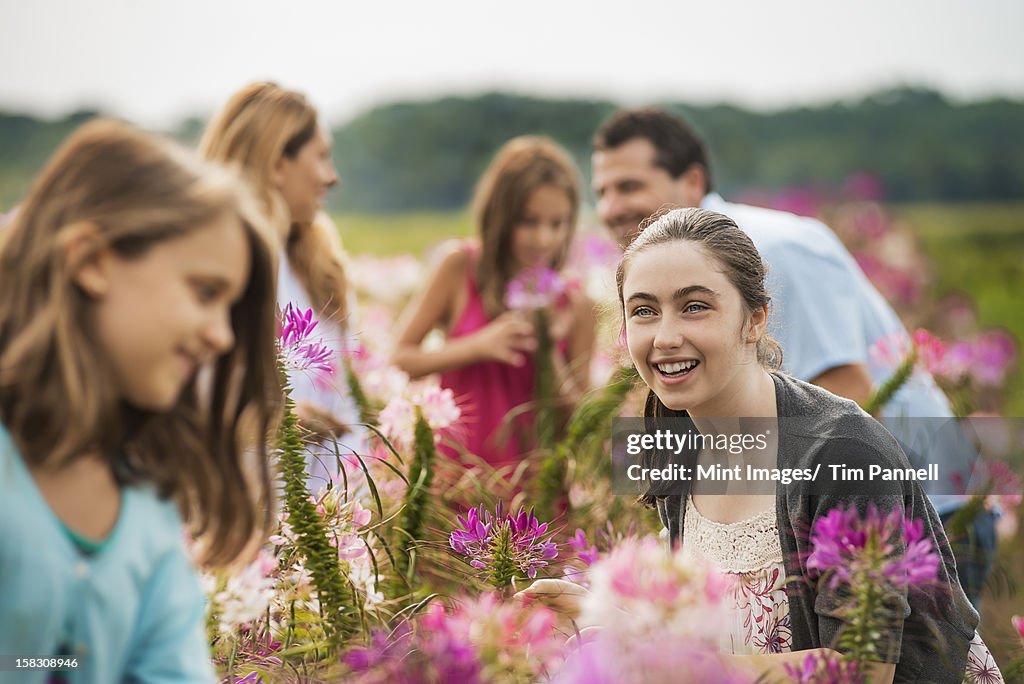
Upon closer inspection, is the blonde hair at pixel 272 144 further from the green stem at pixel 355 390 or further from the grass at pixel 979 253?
the grass at pixel 979 253

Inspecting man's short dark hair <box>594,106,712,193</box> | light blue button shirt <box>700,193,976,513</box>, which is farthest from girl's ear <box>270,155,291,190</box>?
light blue button shirt <box>700,193,976,513</box>

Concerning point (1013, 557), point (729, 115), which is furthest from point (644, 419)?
point (729, 115)

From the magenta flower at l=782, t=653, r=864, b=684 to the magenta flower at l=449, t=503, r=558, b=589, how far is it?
488mm

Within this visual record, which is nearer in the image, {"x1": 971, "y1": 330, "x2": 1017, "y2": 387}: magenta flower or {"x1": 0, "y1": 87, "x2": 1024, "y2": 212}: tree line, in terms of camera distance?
{"x1": 971, "y1": 330, "x2": 1017, "y2": 387}: magenta flower

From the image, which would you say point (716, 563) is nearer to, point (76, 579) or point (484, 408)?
point (76, 579)

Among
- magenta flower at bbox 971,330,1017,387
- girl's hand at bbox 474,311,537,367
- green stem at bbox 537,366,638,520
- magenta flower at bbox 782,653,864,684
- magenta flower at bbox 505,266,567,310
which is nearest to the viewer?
magenta flower at bbox 782,653,864,684

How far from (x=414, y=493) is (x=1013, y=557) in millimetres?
3501

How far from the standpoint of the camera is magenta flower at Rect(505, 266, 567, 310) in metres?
4.14

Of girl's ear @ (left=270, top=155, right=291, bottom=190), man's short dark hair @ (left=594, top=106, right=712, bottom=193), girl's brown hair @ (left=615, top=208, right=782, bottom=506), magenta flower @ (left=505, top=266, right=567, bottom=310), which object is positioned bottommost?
magenta flower @ (left=505, top=266, right=567, bottom=310)

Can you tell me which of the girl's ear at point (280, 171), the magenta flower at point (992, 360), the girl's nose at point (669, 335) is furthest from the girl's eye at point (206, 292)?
the magenta flower at point (992, 360)

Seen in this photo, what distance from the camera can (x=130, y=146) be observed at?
1493 mm

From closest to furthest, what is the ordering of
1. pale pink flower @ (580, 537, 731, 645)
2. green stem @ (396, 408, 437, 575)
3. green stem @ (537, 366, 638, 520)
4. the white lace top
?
pale pink flower @ (580, 537, 731, 645)
the white lace top
green stem @ (396, 408, 437, 575)
green stem @ (537, 366, 638, 520)

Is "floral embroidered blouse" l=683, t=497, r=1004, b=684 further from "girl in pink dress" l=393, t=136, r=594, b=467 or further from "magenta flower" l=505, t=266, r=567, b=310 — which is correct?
"girl in pink dress" l=393, t=136, r=594, b=467

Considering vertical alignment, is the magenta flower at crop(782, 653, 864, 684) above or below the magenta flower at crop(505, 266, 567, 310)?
below
